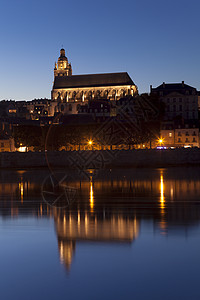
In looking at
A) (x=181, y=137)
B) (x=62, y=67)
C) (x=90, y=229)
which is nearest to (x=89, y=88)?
(x=62, y=67)

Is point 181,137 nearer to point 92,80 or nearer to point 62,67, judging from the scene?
point 92,80

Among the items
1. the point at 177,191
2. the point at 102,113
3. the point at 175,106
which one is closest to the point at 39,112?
the point at 102,113

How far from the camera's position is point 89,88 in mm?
151500

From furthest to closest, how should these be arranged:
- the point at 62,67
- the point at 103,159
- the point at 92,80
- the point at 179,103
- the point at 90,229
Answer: the point at 62,67, the point at 92,80, the point at 179,103, the point at 103,159, the point at 90,229

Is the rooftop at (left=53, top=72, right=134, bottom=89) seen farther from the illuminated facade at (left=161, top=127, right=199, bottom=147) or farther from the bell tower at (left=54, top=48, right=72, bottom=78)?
the illuminated facade at (left=161, top=127, right=199, bottom=147)

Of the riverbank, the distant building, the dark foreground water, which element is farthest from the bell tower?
the dark foreground water

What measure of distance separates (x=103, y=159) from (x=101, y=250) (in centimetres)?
4507

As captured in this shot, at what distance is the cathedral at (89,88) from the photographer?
144m

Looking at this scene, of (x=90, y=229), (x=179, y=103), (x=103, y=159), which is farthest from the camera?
(x=179, y=103)

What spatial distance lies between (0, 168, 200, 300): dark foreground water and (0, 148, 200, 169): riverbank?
32.9 m

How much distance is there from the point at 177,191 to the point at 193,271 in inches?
624

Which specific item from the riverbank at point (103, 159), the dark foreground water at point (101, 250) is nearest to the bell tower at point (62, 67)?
the riverbank at point (103, 159)

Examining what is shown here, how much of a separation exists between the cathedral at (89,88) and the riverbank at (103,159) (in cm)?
8203

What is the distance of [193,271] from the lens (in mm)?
10008
